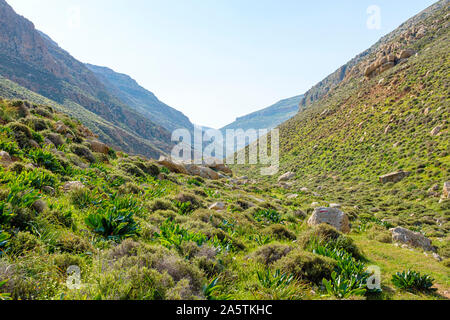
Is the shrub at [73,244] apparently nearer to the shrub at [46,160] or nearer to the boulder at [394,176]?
the shrub at [46,160]

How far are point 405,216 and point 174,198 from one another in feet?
60.3

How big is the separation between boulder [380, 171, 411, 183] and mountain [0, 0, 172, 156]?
66038mm

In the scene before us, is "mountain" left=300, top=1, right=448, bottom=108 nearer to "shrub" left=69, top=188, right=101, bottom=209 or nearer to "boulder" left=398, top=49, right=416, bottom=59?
"boulder" left=398, top=49, right=416, bottom=59

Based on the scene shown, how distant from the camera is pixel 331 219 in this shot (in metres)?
10.2

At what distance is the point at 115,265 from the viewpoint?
3.41 meters

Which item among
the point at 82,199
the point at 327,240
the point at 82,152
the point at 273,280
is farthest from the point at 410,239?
A: the point at 82,152

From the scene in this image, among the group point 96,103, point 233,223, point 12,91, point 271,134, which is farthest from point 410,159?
point 96,103

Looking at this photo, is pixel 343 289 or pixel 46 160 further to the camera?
pixel 46 160

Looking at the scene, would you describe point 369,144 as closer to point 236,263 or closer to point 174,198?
point 174,198

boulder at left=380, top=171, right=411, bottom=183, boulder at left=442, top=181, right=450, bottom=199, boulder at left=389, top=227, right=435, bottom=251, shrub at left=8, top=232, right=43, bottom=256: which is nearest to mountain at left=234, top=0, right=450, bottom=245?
boulder at left=380, top=171, right=411, bottom=183

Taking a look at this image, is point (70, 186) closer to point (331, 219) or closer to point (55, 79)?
point (331, 219)

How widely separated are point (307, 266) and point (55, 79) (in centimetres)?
11639

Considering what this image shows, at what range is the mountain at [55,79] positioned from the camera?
7862cm

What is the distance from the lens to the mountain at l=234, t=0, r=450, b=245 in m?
19.5
